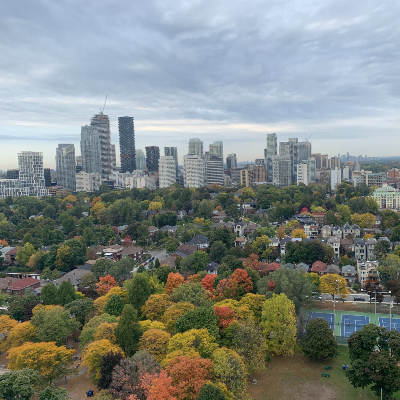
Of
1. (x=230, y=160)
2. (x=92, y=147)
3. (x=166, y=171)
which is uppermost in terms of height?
(x=92, y=147)

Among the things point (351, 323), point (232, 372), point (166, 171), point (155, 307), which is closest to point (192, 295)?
point (155, 307)

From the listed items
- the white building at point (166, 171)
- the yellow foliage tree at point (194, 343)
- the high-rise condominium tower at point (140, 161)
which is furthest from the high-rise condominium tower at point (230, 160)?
the yellow foliage tree at point (194, 343)

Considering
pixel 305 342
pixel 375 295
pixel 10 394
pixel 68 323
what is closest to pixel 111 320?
pixel 68 323

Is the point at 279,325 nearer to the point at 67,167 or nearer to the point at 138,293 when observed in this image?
the point at 138,293

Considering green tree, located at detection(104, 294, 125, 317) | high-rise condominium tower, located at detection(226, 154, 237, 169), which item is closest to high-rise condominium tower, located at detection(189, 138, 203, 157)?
high-rise condominium tower, located at detection(226, 154, 237, 169)

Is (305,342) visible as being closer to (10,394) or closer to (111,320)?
(111,320)

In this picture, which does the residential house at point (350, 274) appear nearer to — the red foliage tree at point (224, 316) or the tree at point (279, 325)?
the tree at point (279, 325)

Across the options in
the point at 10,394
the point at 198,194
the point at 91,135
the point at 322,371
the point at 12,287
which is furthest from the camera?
the point at 91,135
